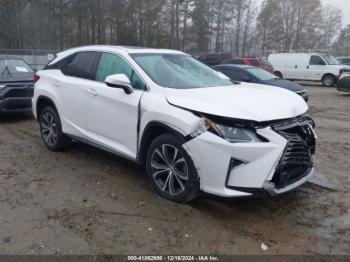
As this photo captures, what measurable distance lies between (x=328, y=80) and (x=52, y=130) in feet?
63.9

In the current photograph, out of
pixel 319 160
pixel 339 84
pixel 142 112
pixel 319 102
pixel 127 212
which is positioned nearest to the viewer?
pixel 127 212

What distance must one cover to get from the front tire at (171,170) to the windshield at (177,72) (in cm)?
77

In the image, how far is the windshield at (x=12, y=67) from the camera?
956cm

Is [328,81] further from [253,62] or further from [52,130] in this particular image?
[52,130]

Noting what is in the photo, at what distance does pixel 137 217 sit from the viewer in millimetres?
4078

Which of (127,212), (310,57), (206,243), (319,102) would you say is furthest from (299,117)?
(310,57)

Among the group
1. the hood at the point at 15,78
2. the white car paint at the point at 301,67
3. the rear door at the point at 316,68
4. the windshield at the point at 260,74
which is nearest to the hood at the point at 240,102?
the hood at the point at 15,78

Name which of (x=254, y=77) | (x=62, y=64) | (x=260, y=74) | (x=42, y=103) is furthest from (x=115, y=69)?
(x=260, y=74)

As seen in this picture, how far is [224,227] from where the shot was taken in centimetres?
389

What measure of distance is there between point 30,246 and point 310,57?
2249cm

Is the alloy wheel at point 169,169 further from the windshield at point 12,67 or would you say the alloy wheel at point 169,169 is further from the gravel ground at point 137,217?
the windshield at point 12,67

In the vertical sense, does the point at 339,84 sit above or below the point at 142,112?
below

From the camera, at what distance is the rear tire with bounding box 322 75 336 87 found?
22109 millimetres

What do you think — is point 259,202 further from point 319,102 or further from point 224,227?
point 319,102
